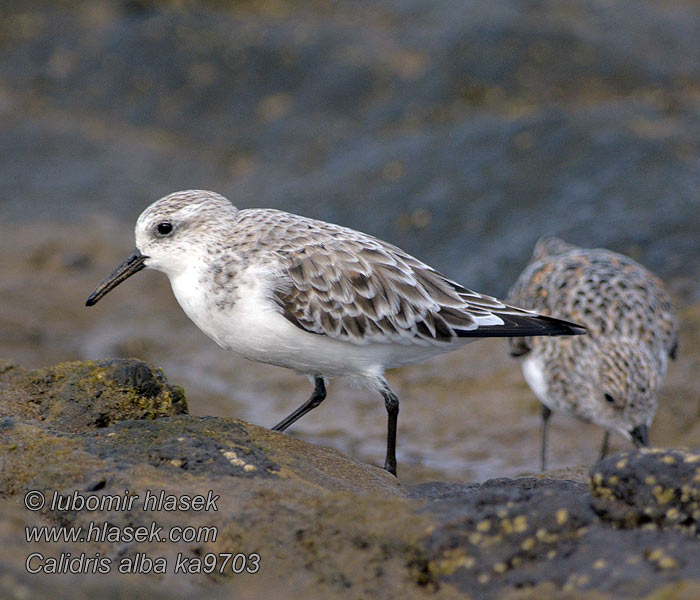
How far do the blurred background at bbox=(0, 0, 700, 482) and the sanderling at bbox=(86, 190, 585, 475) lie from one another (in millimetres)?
2683

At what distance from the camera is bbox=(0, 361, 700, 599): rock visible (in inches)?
142

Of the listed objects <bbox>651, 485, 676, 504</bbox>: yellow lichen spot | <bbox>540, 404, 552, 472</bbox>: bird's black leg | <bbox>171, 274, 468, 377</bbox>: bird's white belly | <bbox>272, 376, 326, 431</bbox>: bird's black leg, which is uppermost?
<bbox>651, 485, 676, 504</bbox>: yellow lichen spot

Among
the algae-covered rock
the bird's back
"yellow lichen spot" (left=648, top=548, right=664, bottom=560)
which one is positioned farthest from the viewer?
the bird's back

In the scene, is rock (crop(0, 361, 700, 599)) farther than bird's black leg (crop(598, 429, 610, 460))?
No

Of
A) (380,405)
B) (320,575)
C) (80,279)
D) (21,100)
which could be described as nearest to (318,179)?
(80,279)

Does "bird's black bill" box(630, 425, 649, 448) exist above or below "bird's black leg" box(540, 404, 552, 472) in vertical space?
above

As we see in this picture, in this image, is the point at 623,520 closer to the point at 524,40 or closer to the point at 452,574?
the point at 452,574

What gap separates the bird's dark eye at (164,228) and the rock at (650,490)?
3.39m

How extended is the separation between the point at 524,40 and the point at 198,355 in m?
7.52

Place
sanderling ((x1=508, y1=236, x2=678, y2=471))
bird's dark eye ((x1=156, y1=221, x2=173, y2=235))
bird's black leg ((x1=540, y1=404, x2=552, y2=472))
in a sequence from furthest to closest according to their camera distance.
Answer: bird's black leg ((x1=540, y1=404, x2=552, y2=472))
sanderling ((x1=508, y1=236, x2=678, y2=471))
bird's dark eye ((x1=156, y1=221, x2=173, y2=235))

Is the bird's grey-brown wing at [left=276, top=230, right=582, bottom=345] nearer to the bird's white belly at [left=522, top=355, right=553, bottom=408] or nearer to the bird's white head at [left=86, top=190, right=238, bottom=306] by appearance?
the bird's white head at [left=86, top=190, right=238, bottom=306]

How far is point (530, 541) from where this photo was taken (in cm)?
379

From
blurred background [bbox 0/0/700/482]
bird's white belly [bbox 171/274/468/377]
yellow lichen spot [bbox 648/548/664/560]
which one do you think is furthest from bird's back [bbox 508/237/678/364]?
yellow lichen spot [bbox 648/548/664/560]

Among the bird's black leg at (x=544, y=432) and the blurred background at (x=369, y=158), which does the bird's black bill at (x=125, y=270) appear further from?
the bird's black leg at (x=544, y=432)
